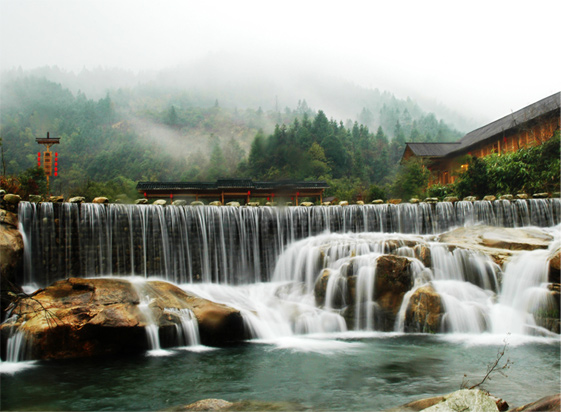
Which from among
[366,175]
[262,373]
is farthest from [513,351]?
[366,175]

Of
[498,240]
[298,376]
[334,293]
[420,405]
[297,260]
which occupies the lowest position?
[298,376]

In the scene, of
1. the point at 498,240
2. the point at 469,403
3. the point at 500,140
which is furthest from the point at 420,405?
the point at 500,140

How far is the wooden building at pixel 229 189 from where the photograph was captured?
24.3 meters

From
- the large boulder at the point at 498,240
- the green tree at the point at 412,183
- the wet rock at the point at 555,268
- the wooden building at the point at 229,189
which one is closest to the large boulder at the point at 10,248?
the wooden building at the point at 229,189

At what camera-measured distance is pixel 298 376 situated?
7.84m

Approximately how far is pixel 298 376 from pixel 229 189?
58.8 ft

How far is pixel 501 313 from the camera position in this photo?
437 inches

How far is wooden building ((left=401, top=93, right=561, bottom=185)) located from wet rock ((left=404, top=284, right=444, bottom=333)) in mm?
18602

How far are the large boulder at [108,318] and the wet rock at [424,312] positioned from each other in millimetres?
4423

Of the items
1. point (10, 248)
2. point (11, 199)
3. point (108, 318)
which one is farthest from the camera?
point (11, 199)

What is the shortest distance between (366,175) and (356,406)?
48890 millimetres

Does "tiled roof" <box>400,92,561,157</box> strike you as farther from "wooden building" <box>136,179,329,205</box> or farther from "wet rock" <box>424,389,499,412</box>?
"wet rock" <box>424,389,499,412</box>

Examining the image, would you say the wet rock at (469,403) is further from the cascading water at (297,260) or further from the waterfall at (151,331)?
the cascading water at (297,260)

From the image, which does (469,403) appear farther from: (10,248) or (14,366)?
(10,248)
